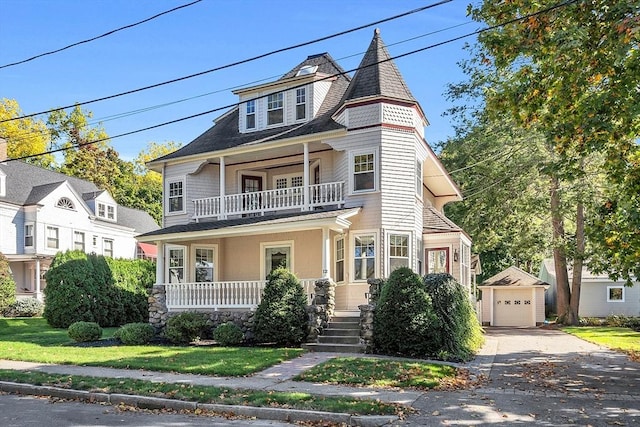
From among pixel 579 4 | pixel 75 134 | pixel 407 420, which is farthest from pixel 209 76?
pixel 75 134

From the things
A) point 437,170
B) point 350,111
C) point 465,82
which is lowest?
point 437,170

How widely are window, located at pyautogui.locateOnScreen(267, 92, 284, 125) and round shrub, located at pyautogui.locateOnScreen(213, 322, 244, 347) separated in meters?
8.14

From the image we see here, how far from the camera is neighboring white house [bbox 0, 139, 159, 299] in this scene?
112 feet

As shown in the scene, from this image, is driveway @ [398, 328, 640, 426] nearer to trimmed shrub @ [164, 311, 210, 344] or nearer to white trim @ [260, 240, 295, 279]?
white trim @ [260, 240, 295, 279]

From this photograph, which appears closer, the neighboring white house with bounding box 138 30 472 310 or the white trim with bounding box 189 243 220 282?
the neighboring white house with bounding box 138 30 472 310

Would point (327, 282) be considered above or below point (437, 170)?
below

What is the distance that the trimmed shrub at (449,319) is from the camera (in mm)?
13625

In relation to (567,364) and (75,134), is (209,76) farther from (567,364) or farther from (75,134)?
(75,134)

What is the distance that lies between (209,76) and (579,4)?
7.62 meters

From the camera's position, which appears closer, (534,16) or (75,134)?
(534,16)

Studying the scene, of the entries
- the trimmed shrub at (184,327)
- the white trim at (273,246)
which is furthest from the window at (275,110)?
the trimmed shrub at (184,327)

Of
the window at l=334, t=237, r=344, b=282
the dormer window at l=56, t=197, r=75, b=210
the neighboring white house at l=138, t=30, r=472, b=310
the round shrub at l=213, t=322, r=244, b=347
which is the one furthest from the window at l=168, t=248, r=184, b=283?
the dormer window at l=56, t=197, r=75, b=210

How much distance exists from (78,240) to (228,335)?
25329mm

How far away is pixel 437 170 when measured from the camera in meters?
22.2
